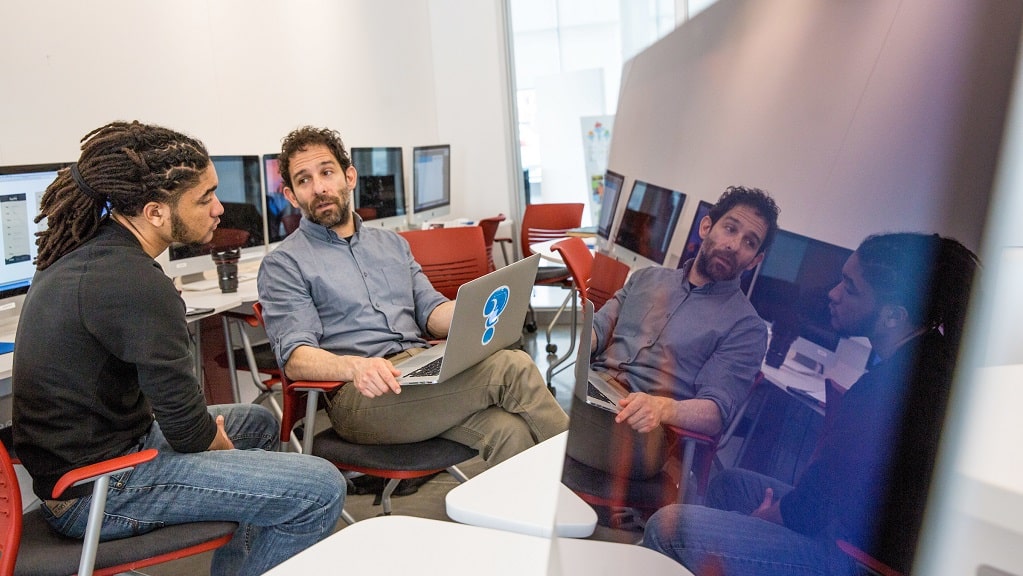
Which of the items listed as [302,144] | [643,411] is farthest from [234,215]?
[643,411]

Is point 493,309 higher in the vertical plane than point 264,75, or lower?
lower

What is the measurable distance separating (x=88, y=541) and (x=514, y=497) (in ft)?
3.50

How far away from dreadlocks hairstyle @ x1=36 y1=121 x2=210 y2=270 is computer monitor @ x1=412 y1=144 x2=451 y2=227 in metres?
3.15

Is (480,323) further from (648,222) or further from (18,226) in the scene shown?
(648,222)

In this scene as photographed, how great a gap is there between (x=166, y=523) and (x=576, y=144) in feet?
16.2

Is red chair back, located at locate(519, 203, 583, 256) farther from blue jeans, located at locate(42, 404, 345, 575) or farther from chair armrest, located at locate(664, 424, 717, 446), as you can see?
chair armrest, located at locate(664, 424, 717, 446)

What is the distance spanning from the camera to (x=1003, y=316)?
0.18 meters

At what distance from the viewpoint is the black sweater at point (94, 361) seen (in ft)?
5.30

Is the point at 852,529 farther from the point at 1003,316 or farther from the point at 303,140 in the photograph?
the point at 303,140

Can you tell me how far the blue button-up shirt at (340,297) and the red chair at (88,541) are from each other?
2.22ft

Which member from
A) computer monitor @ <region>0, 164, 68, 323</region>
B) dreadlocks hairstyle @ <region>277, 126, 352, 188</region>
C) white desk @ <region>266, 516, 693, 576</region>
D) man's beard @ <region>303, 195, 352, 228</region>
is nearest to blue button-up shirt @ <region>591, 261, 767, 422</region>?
white desk @ <region>266, 516, 693, 576</region>

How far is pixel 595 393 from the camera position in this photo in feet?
1.46

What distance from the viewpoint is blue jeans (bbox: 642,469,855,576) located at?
0.82ft

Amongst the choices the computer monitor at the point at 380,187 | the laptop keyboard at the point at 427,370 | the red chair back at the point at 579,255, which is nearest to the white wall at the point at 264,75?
the computer monitor at the point at 380,187
